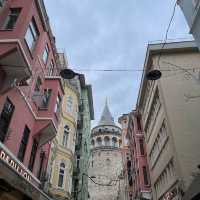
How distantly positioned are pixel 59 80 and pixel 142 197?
19171mm

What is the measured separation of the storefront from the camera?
8430 mm

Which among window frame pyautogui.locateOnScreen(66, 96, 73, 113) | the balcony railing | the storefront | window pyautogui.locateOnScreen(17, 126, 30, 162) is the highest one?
window frame pyautogui.locateOnScreen(66, 96, 73, 113)

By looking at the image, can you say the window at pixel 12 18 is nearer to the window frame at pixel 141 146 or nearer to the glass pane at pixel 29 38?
the glass pane at pixel 29 38

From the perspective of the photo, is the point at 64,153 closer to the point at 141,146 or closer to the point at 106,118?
the point at 141,146

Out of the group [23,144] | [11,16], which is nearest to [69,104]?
[23,144]

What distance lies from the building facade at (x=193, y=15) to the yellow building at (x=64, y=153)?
14638mm

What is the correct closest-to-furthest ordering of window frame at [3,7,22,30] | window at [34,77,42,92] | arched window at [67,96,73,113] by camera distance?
window frame at [3,7,22,30], window at [34,77,42,92], arched window at [67,96,73,113]

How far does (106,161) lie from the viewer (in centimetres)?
6222

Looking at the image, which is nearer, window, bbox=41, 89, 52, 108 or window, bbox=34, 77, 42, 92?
window, bbox=34, 77, 42, 92

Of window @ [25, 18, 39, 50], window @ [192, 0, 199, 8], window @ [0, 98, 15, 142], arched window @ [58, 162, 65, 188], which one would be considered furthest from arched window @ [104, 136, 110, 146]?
window @ [192, 0, 199, 8]

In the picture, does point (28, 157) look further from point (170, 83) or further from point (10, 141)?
point (170, 83)

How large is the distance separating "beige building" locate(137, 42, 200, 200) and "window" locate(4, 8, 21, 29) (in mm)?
8568

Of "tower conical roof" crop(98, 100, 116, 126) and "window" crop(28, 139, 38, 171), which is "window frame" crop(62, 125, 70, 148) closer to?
"window" crop(28, 139, 38, 171)

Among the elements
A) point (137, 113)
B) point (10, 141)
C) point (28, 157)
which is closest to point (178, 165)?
point (28, 157)
